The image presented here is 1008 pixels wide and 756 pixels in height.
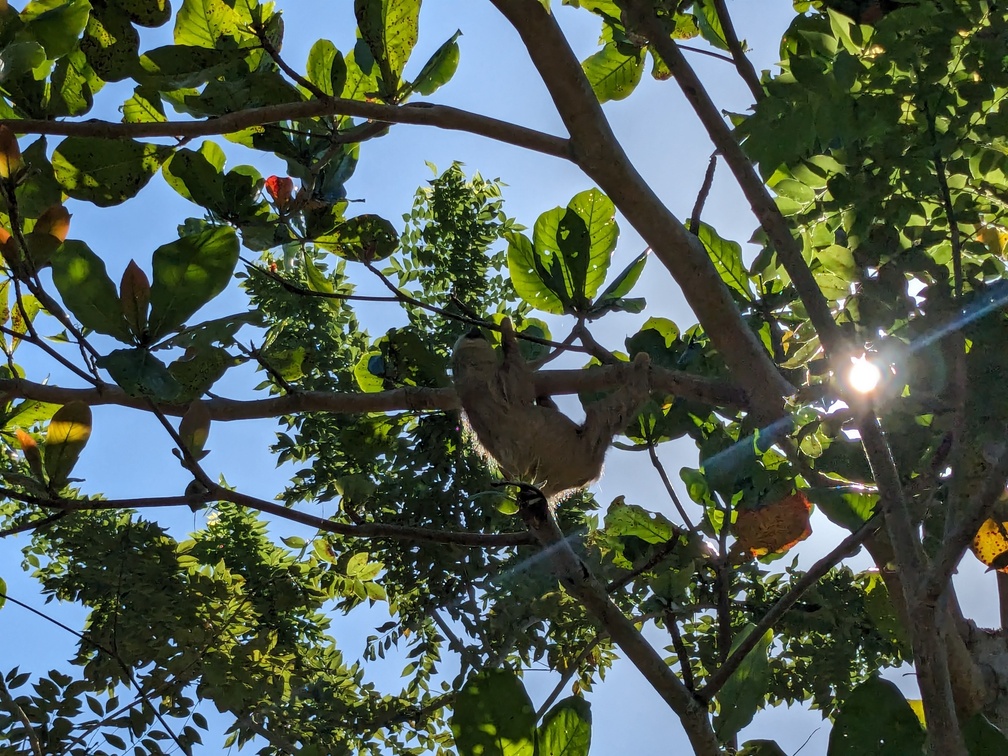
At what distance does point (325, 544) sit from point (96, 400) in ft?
3.32

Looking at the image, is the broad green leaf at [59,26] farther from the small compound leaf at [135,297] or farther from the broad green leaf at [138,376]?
the broad green leaf at [138,376]

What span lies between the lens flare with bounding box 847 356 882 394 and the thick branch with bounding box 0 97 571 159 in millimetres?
852

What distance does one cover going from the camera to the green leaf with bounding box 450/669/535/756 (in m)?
1.53

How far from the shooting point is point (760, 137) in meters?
1.58

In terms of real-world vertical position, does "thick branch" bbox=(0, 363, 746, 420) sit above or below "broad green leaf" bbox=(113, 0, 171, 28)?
below

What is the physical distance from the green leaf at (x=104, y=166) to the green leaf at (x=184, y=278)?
0.53 m

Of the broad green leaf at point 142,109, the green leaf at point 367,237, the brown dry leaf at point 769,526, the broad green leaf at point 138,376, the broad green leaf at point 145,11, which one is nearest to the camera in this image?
the broad green leaf at point 138,376

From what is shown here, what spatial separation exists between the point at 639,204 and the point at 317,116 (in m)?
0.82

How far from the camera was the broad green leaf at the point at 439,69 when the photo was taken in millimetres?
2066

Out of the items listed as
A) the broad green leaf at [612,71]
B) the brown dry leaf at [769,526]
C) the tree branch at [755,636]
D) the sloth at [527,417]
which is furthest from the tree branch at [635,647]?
the broad green leaf at [612,71]

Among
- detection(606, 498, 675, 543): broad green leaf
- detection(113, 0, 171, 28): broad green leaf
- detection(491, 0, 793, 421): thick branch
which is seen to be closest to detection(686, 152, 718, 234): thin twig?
detection(491, 0, 793, 421): thick branch

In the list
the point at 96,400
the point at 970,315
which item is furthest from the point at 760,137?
the point at 96,400

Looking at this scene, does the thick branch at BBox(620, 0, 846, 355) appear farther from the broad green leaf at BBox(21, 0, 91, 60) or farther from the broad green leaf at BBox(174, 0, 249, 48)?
the broad green leaf at BBox(21, 0, 91, 60)

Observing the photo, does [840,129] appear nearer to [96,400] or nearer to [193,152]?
[193,152]
